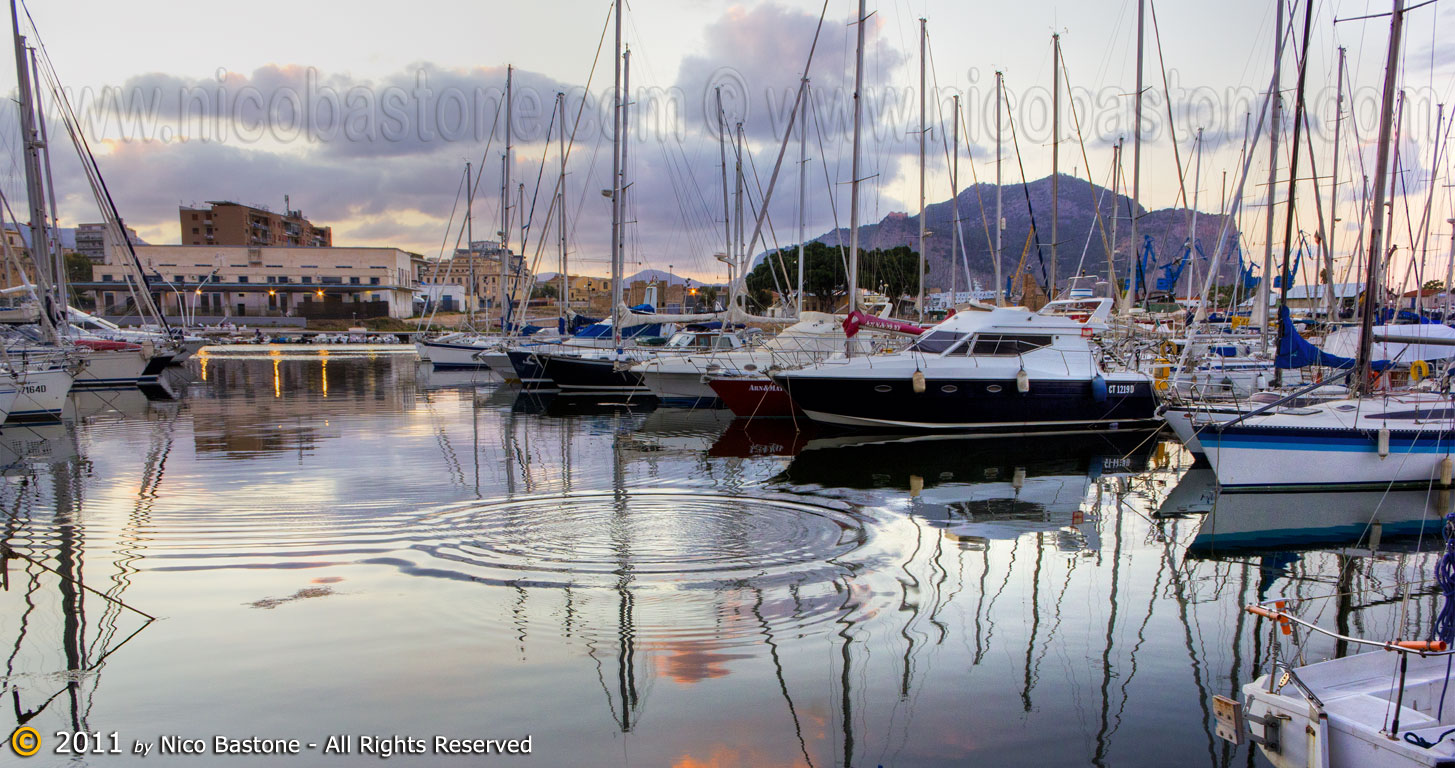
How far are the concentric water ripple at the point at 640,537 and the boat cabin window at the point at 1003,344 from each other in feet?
28.7

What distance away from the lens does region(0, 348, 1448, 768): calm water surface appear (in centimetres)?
554

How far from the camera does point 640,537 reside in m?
9.91

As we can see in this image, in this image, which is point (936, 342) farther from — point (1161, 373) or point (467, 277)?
point (467, 277)

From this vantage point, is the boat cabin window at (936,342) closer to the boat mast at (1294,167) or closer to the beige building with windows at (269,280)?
the boat mast at (1294,167)

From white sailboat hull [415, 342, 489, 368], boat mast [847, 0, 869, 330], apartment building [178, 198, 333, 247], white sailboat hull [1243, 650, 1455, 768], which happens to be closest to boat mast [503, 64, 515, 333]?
white sailboat hull [415, 342, 489, 368]

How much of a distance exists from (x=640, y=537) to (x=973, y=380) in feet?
36.7

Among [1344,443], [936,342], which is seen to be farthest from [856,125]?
[1344,443]

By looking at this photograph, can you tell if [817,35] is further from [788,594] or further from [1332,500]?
[788,594]

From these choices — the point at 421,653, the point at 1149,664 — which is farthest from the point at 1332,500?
the point at 421,653

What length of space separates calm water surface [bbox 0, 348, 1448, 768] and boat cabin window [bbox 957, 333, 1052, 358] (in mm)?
4323

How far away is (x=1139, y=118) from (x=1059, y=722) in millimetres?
26130

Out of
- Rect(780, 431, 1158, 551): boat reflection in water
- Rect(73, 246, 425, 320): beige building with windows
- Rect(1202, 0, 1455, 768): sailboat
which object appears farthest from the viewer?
Rect(73, 246, 425, 320): beige building with windows

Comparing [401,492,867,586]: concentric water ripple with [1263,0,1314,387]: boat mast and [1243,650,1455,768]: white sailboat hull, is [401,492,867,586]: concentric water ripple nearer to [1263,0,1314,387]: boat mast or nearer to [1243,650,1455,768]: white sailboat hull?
[1243,650,1455,768]: white sailboat hull

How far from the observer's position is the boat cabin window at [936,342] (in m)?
19.4
